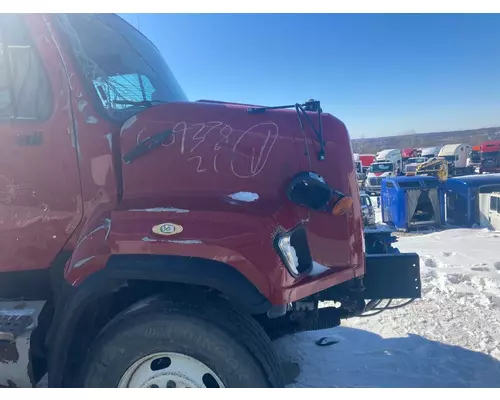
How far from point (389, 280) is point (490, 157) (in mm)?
34421

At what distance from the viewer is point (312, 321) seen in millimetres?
2689

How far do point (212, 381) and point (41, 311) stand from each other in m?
1.15

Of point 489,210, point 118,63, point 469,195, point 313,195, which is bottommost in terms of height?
point 489,210

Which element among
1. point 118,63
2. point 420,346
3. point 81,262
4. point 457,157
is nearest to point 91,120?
point 118,63

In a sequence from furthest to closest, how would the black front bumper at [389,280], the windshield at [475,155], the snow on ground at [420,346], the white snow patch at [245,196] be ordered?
the windshield at [475,155] < the snow on ground at [420,346] < the black front bumper at [389,280] < the white snow patch at [245,196]

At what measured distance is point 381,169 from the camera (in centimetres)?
2659

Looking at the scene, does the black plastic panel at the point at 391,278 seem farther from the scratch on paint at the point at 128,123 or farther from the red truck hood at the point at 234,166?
the scratch on paint at the point at 128,123

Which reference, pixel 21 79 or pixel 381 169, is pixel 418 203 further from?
pixel 381 169

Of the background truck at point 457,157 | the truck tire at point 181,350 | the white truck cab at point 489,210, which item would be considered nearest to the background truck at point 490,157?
the background truck at point 457,157

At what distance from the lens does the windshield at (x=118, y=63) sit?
241cm

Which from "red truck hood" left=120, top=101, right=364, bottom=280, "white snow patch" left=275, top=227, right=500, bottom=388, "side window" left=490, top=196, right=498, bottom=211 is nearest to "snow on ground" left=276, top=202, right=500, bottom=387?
"white snow patch" left=275, top=227, right=500, bottom=388

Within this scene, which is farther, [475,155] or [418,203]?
[475,155]

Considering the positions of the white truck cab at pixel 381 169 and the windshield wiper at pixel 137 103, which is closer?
the windshield wiper at pixel 137 103

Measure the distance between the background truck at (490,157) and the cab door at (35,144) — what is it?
34.3 meters
